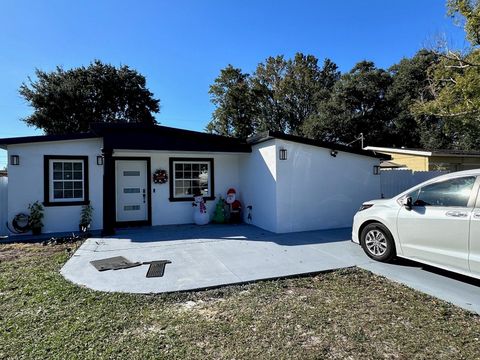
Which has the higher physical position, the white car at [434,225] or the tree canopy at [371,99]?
the tree canopy at [371,99]

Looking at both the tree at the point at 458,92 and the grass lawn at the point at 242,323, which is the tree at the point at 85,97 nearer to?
the tree at the point at 458,92

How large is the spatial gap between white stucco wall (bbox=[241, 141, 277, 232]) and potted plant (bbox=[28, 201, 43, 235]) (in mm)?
5942

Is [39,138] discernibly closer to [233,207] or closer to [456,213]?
[233,207]

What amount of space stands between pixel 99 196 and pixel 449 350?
29.3ft

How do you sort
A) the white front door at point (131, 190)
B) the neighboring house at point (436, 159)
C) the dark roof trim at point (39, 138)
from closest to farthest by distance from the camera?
the dark roof trim at point (39, 138) → the white front door at point (131, 190) → the neighboring house at point (436, 159)

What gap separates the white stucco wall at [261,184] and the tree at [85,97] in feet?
58.1

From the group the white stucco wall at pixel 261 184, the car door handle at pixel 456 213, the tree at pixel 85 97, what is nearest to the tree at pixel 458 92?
the white stucco wall at pixel 261 184

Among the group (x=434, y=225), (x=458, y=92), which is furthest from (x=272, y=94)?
(x=434, y=225)

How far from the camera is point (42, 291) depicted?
423cm

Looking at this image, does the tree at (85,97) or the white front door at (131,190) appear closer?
the white front door at (131,190)

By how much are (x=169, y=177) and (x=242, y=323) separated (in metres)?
7.22

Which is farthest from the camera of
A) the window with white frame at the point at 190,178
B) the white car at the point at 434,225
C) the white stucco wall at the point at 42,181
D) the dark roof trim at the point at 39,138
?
the window with white frame at the point at 190,178

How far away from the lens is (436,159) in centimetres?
1620

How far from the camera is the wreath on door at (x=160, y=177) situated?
32.1ft
